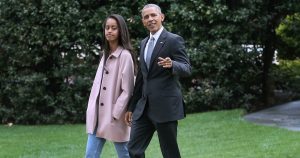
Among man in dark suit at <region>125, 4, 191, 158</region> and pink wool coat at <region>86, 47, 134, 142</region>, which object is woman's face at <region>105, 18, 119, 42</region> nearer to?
pink wool coat at <region>86, 47, 134, 142</region>

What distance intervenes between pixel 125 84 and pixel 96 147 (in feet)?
2.11

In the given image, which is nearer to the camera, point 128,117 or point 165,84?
point 165,84

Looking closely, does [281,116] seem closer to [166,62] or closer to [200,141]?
[200,141]

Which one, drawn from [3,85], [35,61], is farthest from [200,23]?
[3,85]

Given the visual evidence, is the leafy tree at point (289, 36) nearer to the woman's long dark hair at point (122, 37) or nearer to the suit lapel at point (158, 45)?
the woman's long dark hair at point (122, 37)

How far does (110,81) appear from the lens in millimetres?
5254

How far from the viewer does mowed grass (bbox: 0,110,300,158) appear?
7.48m

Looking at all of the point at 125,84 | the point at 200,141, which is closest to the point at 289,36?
the point at 200,141

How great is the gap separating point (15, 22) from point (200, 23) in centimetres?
374

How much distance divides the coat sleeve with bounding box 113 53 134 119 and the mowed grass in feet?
7.96

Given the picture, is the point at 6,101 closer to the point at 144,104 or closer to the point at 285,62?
the point at 285,62

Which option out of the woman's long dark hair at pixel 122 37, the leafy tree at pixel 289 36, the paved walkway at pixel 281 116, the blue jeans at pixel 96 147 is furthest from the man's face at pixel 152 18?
the leafy tree at pixel 289 36

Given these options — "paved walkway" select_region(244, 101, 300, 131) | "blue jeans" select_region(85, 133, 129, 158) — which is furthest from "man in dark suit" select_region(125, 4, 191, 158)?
"paved walkway" select_region(244, 101, 300, 131)

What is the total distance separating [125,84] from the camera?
520 centimetres
